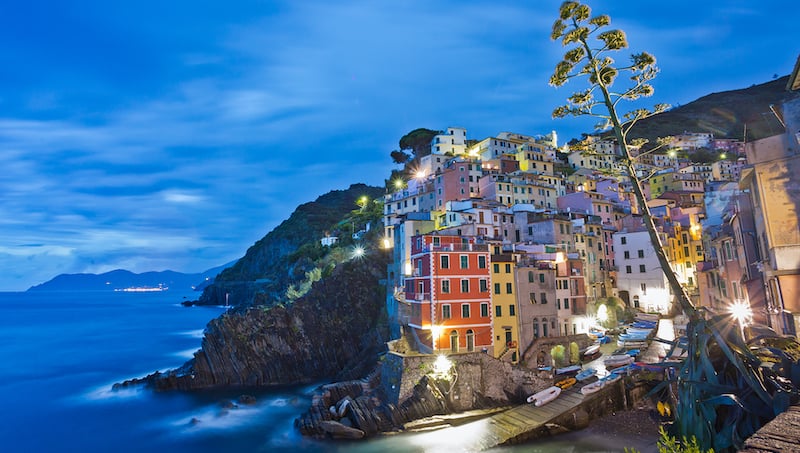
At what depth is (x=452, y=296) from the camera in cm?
3772

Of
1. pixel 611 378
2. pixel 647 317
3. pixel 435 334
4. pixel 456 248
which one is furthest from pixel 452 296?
pixel 647 317

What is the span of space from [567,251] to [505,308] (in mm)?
17354

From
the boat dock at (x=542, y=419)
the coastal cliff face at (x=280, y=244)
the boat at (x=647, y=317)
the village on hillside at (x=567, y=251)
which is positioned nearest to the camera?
the village on hillside at (x=567, y=251)

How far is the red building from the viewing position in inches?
1452

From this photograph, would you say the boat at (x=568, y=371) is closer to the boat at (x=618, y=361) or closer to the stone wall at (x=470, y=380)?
the stone wall at (x=470, y=380)

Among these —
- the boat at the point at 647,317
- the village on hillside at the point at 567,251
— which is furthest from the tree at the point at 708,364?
the boat at the point at 647,317

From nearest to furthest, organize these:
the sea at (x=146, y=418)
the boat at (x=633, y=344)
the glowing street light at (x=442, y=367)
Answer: the sea at (x=146, y=418) < the glowing street light at (x=442, y=367) < the boat at (x=633, y=344)

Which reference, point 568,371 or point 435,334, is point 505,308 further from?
point 435,334

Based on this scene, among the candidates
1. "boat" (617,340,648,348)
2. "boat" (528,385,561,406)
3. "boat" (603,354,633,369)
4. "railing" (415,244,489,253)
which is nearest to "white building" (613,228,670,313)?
"boat" (617,340,648,348)

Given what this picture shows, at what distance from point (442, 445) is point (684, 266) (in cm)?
4384

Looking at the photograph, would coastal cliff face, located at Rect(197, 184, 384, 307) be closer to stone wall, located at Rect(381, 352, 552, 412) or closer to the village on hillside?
the village on hillside

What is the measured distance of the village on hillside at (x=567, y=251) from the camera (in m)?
19.8

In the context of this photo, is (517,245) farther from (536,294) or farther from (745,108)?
(745,108)

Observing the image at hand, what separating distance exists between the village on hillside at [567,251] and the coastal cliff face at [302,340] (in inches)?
200
